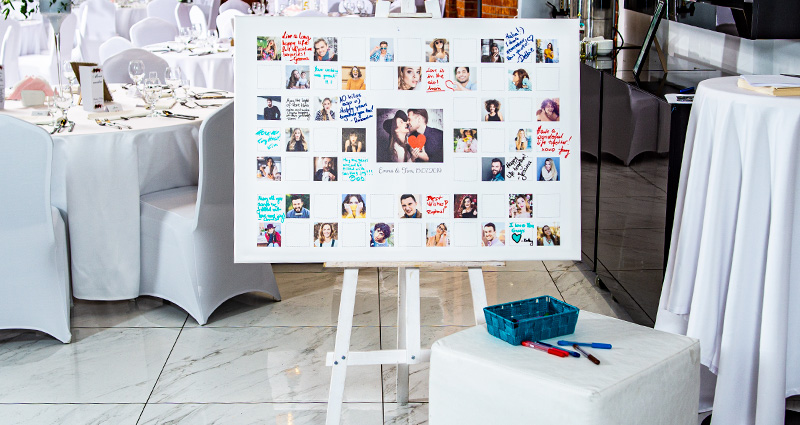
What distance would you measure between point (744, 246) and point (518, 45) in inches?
30.9

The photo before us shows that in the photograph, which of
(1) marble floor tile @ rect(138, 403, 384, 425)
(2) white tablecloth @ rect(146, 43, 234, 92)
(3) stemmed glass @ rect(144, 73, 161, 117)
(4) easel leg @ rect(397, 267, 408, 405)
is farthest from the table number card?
(4) easel leg @ rect(397, 267, 408, 405)

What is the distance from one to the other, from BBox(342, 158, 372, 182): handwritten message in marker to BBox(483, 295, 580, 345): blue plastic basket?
1.50 ft

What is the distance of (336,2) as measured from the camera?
8.77 m

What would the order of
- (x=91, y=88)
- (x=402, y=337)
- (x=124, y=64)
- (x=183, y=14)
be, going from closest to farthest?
(x=402, y=337)
(x=91, y=88)
(x=124, y=64)
(x=183, y=14)

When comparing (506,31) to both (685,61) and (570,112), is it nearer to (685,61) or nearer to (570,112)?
(570,112)

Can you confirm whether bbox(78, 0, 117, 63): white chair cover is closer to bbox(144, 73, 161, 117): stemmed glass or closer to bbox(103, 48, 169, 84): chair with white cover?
bbox(103, 48, 169, 84): chair with white cover

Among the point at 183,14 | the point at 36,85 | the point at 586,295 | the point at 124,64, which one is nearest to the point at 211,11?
the point at 183,14

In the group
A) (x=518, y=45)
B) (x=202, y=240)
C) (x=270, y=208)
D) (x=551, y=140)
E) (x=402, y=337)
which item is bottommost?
(x=402, y=337)

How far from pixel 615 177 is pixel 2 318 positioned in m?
2.42

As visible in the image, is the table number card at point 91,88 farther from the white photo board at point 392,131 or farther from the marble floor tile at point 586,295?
the marble floor tile at point 586,295

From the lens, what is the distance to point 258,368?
2.91 m

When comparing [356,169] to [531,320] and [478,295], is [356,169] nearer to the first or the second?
[478,295]

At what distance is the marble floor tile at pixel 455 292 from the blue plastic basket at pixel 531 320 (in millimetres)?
1148

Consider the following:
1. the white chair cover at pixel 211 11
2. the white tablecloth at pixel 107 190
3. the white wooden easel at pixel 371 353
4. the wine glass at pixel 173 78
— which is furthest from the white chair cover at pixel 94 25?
the white wooden easel at pixel 371 353
